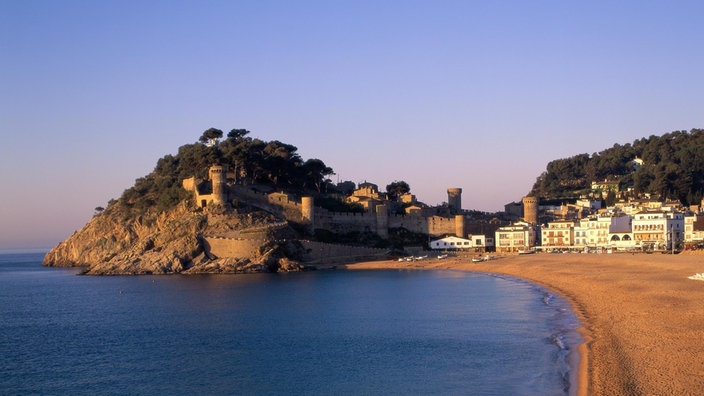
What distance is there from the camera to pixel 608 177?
97375 mm

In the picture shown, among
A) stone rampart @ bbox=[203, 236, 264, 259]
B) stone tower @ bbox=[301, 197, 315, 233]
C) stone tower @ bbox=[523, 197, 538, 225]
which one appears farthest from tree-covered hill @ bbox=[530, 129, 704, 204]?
stone rampart @ bbox=[203, 236, 264, 259]

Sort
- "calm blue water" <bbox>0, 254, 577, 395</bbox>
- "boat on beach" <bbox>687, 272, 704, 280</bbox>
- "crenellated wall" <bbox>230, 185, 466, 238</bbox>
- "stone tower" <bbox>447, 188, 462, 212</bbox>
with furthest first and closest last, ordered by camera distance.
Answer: "stone tower" <bbox>447, 188, 462, 212</bbox> → "crenellated wall" <bbox>230, 185, 466, 238</bbox> → "boat on beach" <bbox>687, 272, 704, 280</bbox> → "calm blue water" <bbox>0, 254, 577, 395</bbox>

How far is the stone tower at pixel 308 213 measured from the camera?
56656mm

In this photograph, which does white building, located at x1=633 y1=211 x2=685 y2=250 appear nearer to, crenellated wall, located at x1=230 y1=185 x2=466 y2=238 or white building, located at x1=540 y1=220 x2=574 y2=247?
white building, located at x1=540 y1=220 x2=574 y2=247

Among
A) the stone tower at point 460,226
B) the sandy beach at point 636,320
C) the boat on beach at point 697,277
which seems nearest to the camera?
the sandy beach at point 636,320

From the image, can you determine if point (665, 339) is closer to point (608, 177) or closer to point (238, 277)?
point (238, 277)

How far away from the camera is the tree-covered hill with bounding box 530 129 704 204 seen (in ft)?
243

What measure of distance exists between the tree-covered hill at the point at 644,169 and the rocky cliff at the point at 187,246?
1674 inches

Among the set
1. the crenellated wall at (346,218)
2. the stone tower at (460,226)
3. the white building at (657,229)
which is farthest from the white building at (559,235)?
the crenellated wall at (346,218)

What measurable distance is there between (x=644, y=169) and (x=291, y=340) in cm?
6971

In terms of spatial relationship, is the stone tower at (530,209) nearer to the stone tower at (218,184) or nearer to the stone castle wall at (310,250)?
the stone castle wall at (310,250)

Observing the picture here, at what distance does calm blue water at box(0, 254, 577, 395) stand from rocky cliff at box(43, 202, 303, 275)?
1019cm

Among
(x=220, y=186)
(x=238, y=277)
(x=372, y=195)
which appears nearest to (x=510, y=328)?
(x=238, y=277)

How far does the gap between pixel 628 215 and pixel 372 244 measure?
20408 millimetres
